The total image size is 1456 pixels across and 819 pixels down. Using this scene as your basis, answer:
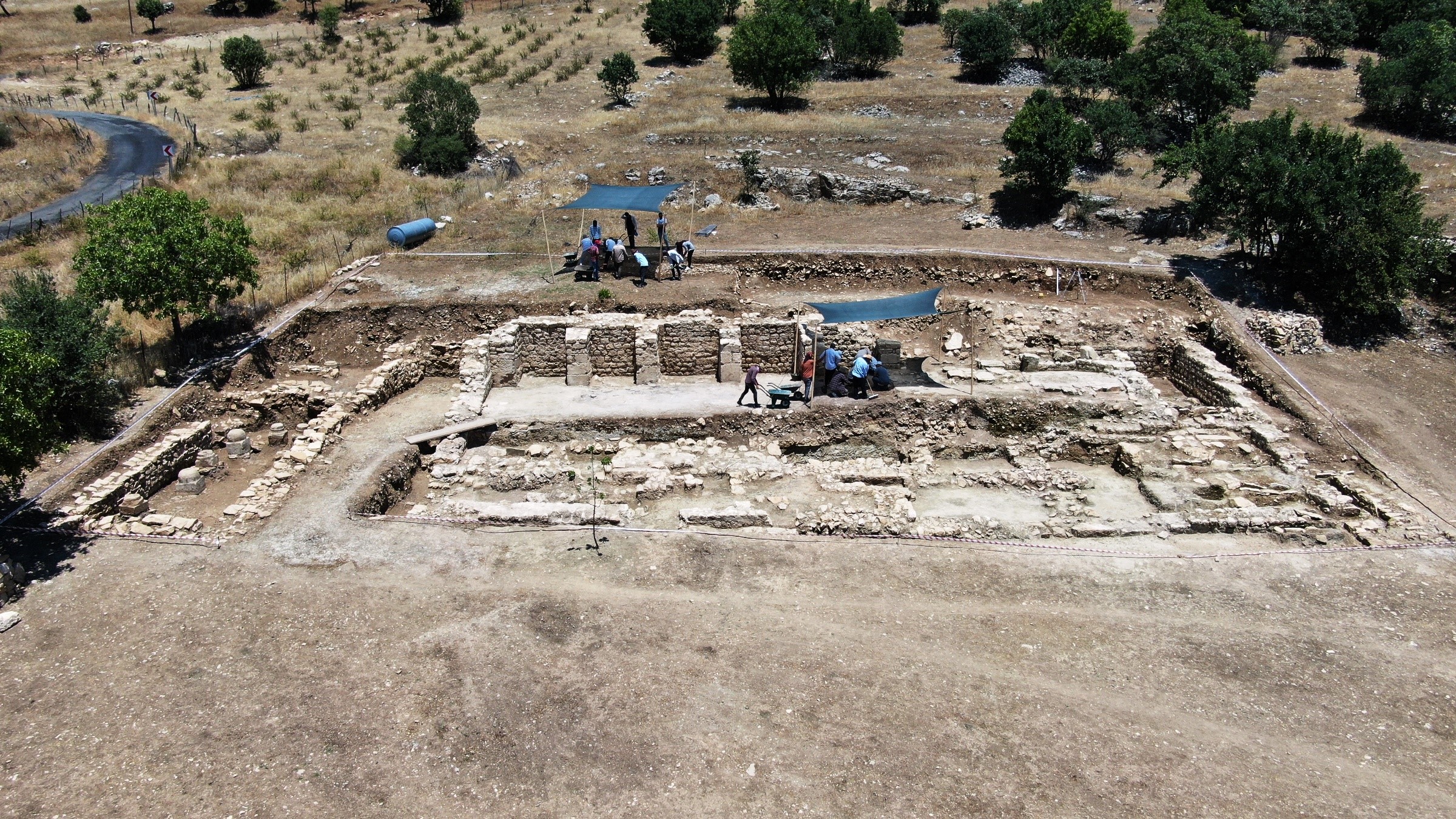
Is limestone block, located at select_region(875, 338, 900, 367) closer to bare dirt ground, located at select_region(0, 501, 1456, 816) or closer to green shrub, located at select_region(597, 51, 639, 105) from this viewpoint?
bare dirt ground, located at select_region(0, 501, 1456, 816)

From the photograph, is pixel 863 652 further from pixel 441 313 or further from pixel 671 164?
pixel 671 164

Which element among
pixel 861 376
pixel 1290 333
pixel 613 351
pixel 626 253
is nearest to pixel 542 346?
pixel 613 351

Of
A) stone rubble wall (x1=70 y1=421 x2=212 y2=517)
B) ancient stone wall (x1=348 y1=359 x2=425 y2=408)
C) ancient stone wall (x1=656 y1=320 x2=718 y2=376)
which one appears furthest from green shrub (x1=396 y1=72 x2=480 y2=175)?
stone rubble wall (x1=70 y1=421 x2=212 y2=517)

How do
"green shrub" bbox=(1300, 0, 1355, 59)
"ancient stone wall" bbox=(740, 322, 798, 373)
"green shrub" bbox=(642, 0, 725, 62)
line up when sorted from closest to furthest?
"ancient stone wall" bbox=(740, 322, 798, 373) < "green shrub" bbox=(1300, 0, 1355, 59) < "green shrub" bbox=(642, 0, 725, 62)

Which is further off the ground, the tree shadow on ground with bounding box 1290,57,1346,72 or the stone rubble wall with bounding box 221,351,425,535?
the tree shadow on ground with bounding box 1290,57,1346,72

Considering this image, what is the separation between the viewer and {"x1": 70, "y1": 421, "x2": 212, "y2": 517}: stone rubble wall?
Answer: 12.4m

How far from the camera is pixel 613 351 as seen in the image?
17984mm

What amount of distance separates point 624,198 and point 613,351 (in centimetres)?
557

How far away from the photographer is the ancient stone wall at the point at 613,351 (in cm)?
1781

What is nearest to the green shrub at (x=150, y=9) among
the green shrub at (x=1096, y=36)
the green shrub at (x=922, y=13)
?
the green shrub at (x=922, y=13)

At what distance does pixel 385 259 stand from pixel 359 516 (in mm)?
11515

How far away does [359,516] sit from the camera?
12742 mm

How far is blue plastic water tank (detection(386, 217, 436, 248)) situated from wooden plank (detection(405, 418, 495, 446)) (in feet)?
30.7

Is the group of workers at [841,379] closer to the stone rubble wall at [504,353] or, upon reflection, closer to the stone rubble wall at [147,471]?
the stone rubble wall at [504,353]
